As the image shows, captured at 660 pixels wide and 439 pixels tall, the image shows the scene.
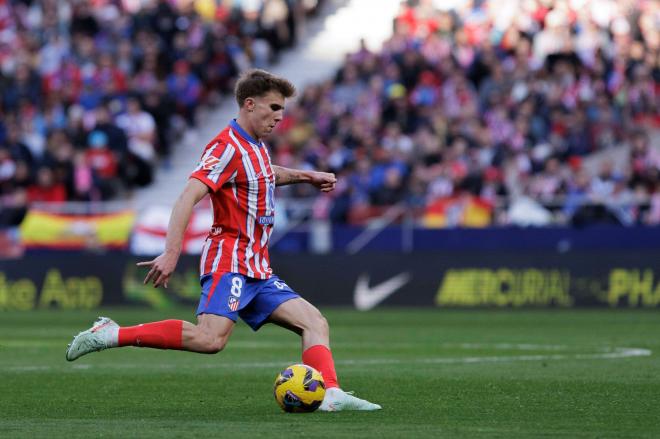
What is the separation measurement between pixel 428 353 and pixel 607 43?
14.9 metres

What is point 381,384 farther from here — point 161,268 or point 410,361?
point 161,268

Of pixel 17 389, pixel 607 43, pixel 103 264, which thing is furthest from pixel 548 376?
pixel 607 43

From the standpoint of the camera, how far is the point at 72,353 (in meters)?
8.83

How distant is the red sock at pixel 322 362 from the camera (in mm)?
9172

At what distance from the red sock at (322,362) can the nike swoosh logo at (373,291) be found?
47.6 ft

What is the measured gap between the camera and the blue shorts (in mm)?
8984

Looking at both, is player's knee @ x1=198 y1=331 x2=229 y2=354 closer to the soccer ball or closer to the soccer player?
the soccer player

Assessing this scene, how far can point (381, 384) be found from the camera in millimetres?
11023

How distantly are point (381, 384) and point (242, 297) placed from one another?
2.29m

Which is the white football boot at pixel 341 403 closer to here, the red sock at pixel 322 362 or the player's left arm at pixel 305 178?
the red sock at pixel 322 362

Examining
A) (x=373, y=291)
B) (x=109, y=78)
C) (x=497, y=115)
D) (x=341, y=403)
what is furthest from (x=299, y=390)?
(x=109, y=78)

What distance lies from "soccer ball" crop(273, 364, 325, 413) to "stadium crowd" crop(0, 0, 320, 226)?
58.7 feet

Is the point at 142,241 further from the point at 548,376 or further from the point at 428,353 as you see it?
the point at 548,376

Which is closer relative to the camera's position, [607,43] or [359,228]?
[359,228]
